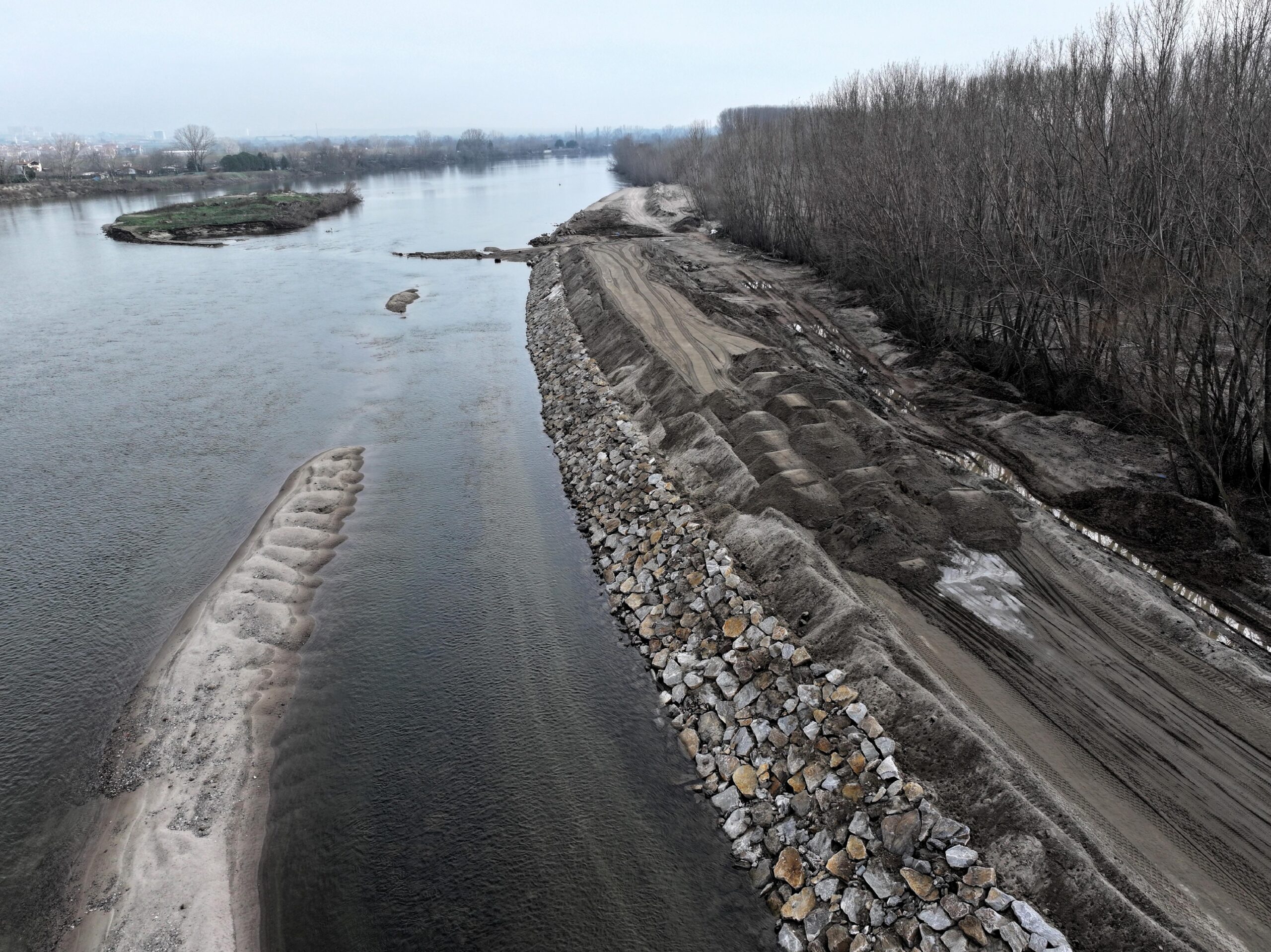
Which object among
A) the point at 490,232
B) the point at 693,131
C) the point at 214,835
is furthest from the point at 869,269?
the point at 693,131

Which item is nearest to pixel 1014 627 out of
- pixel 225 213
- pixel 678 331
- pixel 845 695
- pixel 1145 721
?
pixel 1145 721

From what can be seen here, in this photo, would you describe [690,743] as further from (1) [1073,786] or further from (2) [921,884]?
(1) [1073,786]

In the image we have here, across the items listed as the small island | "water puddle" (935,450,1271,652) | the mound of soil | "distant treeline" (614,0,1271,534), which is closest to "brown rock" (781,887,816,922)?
"water puddle" (935,450,1271,652)

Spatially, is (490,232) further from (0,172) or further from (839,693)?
(0,172)

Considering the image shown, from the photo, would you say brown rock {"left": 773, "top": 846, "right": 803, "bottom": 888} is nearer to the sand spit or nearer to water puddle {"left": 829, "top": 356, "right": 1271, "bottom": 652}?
the sand spit

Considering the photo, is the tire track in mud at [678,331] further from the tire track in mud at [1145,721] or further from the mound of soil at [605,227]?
the mound of soil at [605,227]
